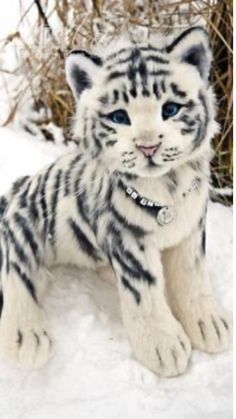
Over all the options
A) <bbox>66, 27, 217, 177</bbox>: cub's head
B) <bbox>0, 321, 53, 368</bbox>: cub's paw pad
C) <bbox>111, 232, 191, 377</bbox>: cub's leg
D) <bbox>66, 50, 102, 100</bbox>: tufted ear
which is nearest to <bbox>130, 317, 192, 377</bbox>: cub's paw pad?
<bbox>111, 232, 191, 377</bbox>: cub's leg

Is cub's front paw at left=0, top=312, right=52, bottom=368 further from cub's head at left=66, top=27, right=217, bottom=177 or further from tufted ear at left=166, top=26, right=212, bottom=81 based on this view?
tufted ear at left=166, top=26, right=212, bottom=81

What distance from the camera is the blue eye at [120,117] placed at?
3.35ft

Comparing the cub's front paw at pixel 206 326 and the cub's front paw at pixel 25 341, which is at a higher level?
the cub's front paw at pixel 25 341

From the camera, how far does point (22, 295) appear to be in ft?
3.93

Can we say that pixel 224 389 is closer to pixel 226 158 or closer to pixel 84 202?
pixel 84 202

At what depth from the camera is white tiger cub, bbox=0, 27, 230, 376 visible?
1.02 meters

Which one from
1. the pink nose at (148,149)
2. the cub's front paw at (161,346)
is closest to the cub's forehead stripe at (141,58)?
the pink nose at (148,149)

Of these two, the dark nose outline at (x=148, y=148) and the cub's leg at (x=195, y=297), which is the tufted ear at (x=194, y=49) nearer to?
the dark nose outline at (x=148, y=148)

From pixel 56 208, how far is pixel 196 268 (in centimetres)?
23

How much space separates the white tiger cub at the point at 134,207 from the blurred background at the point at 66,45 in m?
0.31

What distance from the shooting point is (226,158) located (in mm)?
1479

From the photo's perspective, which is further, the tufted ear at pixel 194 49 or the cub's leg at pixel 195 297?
the cub's leg at pixel 195 297

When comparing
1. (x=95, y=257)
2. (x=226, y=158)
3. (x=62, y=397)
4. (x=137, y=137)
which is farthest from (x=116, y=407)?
(x=226, y=158)

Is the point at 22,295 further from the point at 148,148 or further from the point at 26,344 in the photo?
the point at 148,148
